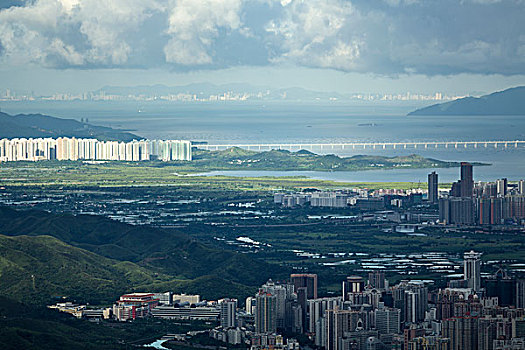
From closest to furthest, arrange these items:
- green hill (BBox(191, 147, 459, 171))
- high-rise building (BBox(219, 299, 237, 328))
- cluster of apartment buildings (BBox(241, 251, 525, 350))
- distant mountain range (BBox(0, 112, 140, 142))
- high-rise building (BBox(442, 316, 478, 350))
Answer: high-rise building (BBox(442, 316, 478, 350)), cluster of apartment buildings (BBox(241, 251, 525, 350)), high-rise building (BBox(219, 299, 237, 328)), green hill (BBox(191, 147, 459, 171)), distant mountain range (BBox(0, 112, 140, 142))

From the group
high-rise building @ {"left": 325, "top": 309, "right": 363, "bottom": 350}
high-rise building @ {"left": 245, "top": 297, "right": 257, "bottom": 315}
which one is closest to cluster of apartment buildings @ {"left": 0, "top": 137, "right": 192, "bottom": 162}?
high-rise building @ {"left": 245, "top": 297, "right": 257, "bottom": 315}

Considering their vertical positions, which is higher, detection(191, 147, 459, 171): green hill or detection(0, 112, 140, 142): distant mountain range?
detection(0, 112, 140, 142): distant mountain range

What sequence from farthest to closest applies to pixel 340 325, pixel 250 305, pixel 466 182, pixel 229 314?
1. pixel 466 182
2. pixel 250 305
3. pixel 229 314
4. pixel 340 325

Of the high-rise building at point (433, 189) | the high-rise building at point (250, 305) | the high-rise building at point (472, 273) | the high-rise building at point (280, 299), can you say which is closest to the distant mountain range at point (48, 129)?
the high-rise building at point (433, 189)

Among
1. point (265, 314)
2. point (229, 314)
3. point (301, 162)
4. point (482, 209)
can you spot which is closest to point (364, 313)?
point (265, 314)

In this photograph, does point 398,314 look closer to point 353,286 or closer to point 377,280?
point 353,286

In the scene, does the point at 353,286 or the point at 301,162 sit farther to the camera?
the point at 301,162

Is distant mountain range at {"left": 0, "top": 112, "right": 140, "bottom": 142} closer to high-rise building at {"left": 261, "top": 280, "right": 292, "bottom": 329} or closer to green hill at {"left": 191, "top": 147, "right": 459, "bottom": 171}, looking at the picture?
green hill at {"left": 191, "top": 147, "right": 459, "bottom": 171}

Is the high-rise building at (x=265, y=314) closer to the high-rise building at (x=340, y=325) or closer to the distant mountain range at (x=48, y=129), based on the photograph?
the high-rise building at (x=340, y=325)
